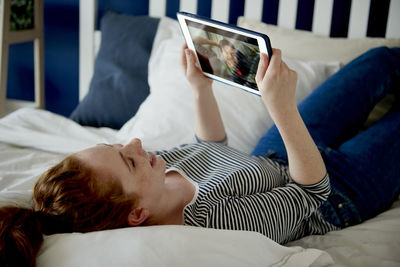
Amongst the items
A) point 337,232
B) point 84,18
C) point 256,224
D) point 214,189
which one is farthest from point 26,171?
point 84,18

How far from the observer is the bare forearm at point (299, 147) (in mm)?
892

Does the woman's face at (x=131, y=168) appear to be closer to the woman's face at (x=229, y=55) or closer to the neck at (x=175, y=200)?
the neck at (x=175, y=200)

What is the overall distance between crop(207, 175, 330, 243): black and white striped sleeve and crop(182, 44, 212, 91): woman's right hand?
36 centimetres

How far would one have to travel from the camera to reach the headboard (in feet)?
5.81

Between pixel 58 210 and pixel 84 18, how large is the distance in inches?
66.4

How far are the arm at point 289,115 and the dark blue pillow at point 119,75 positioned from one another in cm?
98

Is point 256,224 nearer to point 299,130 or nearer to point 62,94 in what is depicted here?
point 299,130

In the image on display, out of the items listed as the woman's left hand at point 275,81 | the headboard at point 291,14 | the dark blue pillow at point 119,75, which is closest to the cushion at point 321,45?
the headboard at point 291,14

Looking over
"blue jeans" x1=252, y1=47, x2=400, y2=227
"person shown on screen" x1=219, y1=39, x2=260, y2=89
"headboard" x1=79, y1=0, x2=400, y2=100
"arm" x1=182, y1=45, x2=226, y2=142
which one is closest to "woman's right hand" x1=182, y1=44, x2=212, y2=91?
"arm" x1=182, y1=45, x2=226, y2=142

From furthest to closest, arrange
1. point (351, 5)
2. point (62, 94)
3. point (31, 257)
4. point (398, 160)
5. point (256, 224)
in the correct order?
1. point (62, 94)
2. point (351, 5)
3. point (398, 160)
4. point (256, 224)
5. point (31, 257)

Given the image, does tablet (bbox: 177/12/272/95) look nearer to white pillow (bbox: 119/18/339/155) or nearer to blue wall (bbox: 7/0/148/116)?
white pillow (bbox: 119/18/339/155)

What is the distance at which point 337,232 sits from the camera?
3.39 ft

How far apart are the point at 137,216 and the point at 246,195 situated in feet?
0.88

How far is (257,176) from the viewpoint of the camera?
3.33 feet
